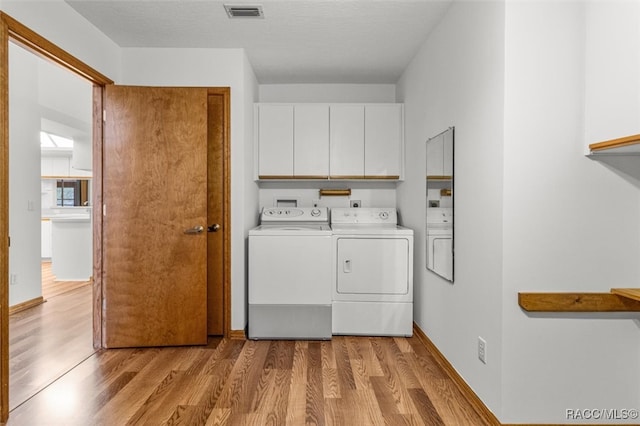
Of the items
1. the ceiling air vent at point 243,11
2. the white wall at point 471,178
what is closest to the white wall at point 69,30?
the ceiling air vent at point 243,11

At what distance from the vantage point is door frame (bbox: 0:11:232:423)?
2031 mm

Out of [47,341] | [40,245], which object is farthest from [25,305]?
[47,341]

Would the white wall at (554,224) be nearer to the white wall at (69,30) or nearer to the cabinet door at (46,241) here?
the white wall at (69,30)

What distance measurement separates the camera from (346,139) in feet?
12.8

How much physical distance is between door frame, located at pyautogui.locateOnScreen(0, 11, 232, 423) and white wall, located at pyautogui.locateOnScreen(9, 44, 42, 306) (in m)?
1.59

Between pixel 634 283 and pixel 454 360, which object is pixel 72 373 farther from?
pixel 634 283

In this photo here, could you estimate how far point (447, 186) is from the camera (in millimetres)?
2604

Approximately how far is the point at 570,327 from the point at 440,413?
777 mm

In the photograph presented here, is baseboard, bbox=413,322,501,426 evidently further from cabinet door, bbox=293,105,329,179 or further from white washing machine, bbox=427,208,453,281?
cabinet door, bbox=293,105,329,179

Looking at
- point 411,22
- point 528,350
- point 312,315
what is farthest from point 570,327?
point 411,22

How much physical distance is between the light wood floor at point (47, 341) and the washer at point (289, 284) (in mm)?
1284

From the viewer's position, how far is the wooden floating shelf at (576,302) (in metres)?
1.85

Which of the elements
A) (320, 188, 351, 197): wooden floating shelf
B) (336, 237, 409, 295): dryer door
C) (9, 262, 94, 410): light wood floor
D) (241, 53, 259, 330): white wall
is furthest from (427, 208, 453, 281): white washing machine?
(9, 262, 94, 410): light wood floor

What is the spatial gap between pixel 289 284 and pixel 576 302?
6.63ft
